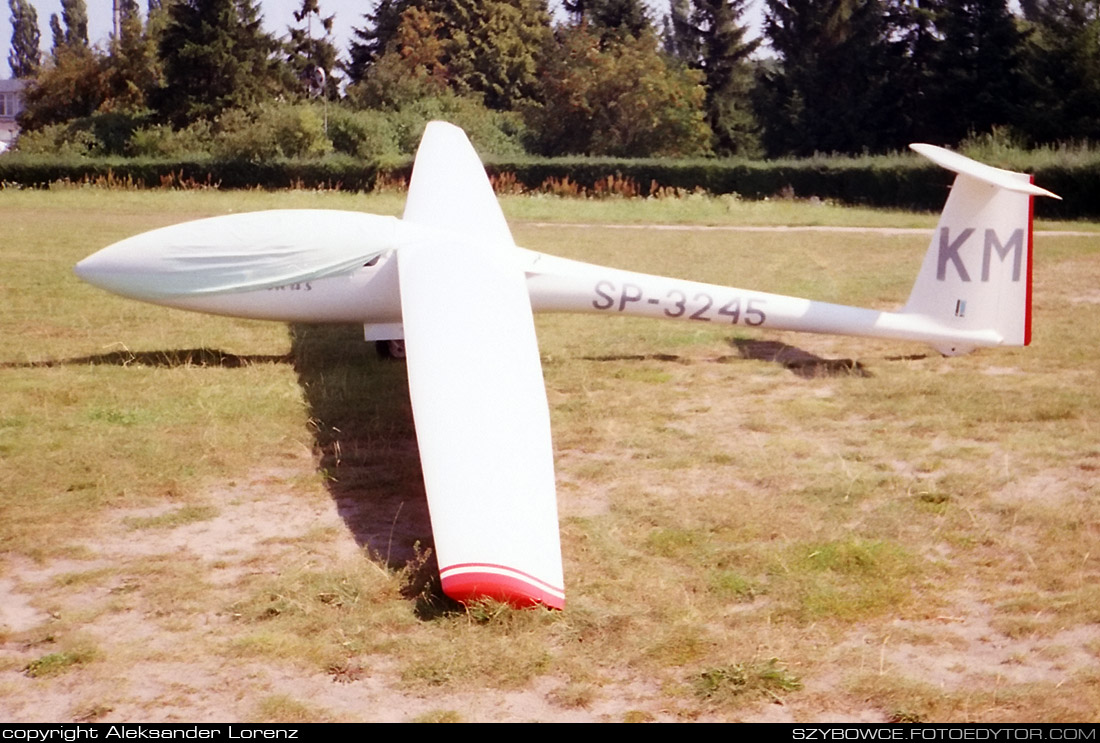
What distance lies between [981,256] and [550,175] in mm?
35625

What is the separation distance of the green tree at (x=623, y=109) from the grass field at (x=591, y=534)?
152 feet

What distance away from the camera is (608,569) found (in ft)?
24.3

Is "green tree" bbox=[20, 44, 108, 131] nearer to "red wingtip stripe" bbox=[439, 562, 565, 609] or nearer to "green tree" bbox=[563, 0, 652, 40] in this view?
"green tree" bbox=[563, 0, 652, 40]

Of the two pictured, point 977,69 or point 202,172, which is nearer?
point 202,172

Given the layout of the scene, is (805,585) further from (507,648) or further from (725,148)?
(725,148)

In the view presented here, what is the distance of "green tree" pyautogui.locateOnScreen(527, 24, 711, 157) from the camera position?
59.7m

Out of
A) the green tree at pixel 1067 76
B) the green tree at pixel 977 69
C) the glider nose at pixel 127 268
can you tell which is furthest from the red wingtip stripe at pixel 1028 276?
the green tree at pixel 977 69

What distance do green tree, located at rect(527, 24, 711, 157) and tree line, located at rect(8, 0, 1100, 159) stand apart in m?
0.12

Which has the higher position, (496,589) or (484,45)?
(484,45)

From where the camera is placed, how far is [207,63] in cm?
6341

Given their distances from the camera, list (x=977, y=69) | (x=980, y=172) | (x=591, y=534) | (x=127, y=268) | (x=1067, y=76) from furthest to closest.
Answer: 1. (x=977, y=69)
2. (x=1067, y=76)
3. (x=127, y=268)
4. (x=980, y=172)
5. (x=591, y=534)

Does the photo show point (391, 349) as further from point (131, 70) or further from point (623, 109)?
point (131, 70)

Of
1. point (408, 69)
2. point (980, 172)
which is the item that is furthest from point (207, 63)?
point (980, 172)
